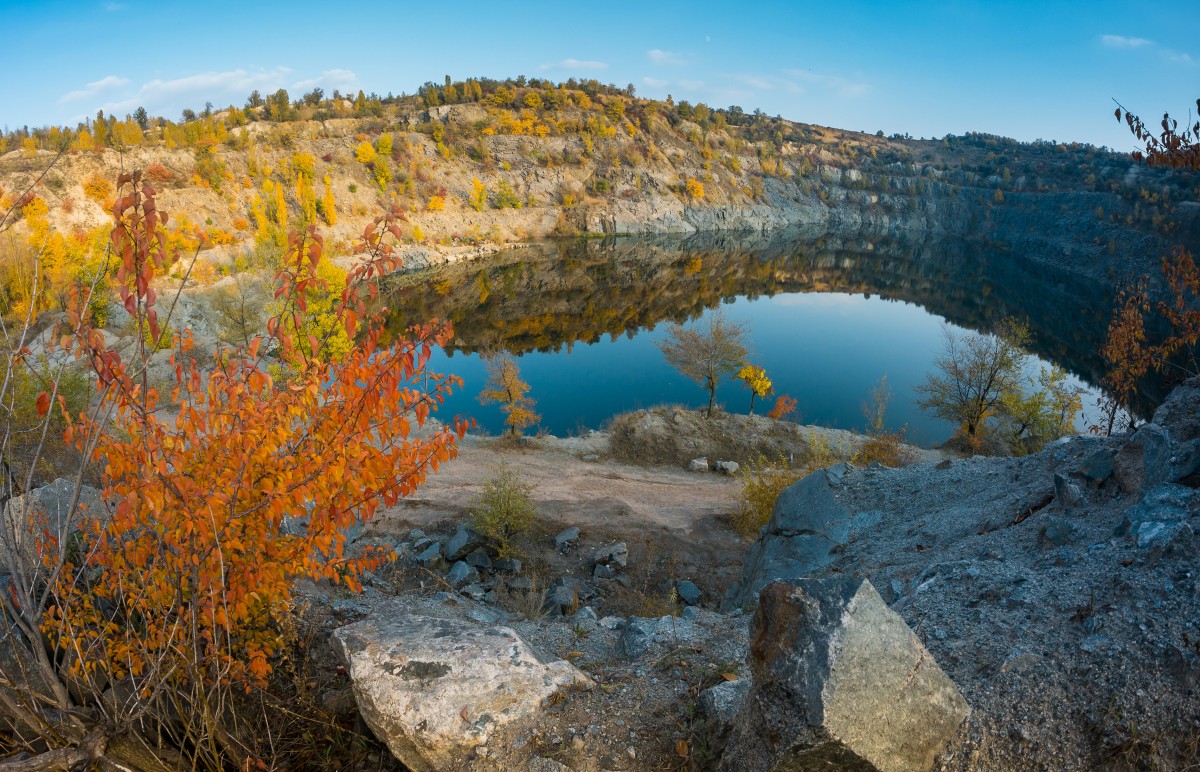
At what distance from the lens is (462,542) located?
17688mm

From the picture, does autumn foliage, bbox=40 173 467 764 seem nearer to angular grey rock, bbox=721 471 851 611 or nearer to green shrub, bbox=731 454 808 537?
angular grey rock, bbox=721 471 851 611

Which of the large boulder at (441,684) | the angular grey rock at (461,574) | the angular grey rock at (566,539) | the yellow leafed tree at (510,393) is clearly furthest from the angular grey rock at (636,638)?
the yellow leafed tree at (510,393)

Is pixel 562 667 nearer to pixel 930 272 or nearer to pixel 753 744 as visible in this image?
pixel 753 744

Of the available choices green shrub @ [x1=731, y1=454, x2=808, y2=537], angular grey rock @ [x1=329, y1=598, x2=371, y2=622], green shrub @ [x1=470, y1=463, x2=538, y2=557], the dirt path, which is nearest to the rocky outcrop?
the dirt path

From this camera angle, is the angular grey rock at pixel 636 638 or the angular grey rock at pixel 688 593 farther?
the angular grey rock at pixel 688 593

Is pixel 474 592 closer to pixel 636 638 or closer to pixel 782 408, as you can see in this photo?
pixel 636 638

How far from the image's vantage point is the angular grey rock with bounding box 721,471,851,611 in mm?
13266

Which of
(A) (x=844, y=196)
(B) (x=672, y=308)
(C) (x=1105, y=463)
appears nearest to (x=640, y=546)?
(C) (x=1105, y=463)

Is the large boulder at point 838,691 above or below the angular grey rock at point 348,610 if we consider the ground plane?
above

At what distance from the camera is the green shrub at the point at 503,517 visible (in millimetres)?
17844

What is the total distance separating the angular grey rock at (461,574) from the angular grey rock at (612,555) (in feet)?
11.6

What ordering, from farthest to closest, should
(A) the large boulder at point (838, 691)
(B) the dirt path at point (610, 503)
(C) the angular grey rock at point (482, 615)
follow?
(B) the dirt path at point (610, 503)
(C) the angular grey rock at point (482, 615)
(A) the large boulder at point (838, 691)

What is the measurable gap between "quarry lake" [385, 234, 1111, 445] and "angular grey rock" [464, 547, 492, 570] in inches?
845

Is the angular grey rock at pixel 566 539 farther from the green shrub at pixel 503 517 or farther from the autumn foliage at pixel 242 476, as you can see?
the autumn foliage at pixel 242 476
